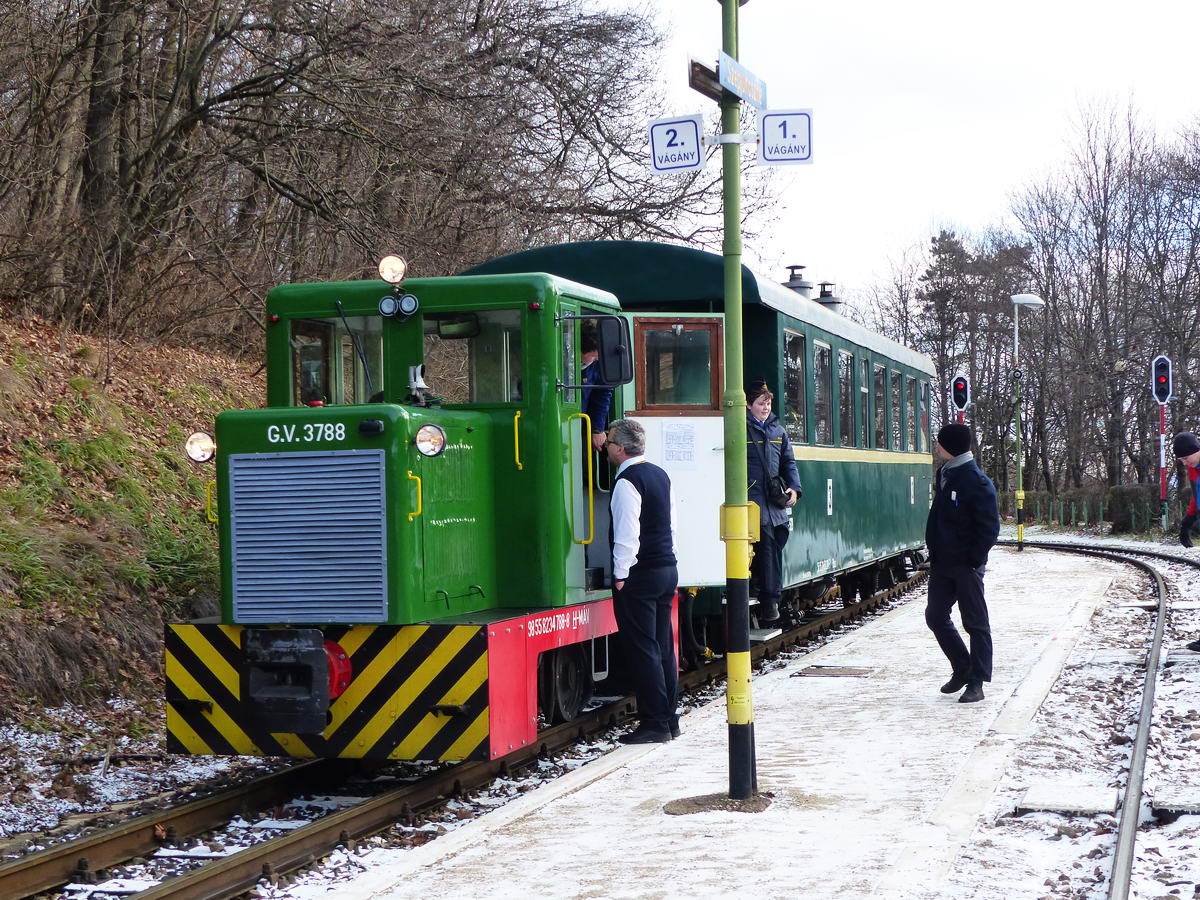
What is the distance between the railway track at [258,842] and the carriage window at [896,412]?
9149 mm

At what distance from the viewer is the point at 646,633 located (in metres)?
8.48

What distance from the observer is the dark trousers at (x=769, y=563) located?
456 inches

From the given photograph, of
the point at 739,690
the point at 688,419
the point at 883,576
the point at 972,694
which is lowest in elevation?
the point at 972,694

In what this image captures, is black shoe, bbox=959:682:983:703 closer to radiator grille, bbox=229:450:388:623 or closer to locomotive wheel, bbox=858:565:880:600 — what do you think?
radiator grille, bbox=229:450:388:623

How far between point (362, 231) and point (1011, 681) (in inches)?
348

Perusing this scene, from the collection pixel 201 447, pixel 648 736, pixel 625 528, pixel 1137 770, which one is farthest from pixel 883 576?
pixel 201 447

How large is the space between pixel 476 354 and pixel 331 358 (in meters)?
0.88

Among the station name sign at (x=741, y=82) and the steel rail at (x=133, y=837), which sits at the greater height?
the station name sign at (x=741, y=82)

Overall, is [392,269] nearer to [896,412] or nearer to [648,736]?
[648,736]

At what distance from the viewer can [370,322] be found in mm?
8258

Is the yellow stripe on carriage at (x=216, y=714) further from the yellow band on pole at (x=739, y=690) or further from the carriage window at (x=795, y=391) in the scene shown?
the carriage window at (x=795, y=391)

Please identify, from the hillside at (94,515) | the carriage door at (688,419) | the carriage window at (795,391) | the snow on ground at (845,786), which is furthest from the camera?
the carriage window at (795,391)

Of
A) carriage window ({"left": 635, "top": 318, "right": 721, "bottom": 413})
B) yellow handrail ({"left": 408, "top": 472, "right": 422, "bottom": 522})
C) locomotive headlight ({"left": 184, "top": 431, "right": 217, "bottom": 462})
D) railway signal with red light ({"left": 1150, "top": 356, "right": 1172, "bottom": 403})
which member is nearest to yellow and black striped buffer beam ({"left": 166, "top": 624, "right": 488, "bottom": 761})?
yellow handrail ({"left": 408, "top": 472, "right": 422, "bottom": 522})

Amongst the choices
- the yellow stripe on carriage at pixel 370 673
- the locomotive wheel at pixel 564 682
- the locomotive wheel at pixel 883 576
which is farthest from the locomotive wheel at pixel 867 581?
the yellow stripe on carriage at pixel 370 673
